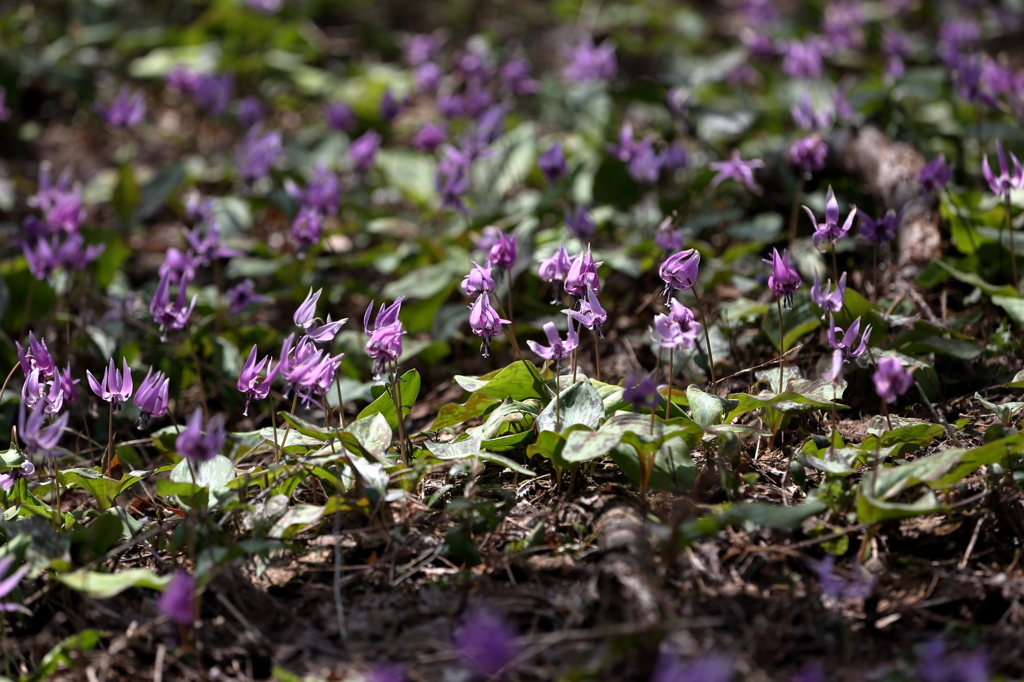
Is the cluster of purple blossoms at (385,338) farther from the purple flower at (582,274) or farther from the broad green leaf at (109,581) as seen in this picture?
the broad green leaf at (109,581)

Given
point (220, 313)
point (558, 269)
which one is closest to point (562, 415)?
point (558, 269)

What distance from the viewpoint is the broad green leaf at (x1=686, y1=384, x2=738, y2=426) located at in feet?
6.75

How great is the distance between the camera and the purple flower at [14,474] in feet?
6.53

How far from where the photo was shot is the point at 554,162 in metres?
3.23

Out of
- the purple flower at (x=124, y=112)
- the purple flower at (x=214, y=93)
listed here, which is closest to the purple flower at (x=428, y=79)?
the purple flower at (x=214, y=93)

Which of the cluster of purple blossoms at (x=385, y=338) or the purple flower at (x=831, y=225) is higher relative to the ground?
the purple flower at (x=831, y=225)

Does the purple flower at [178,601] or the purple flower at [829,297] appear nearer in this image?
the purple flower at [178,601]

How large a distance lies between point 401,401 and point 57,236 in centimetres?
164

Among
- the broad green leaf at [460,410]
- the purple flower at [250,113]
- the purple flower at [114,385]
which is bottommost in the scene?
the purple flower at [250,113]

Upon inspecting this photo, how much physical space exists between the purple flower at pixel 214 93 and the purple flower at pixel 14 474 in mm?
2922

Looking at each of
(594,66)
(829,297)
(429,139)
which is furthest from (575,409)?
(594,66)

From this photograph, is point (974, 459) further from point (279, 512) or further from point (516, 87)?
point (516, 87)

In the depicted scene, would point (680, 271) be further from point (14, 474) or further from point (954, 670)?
point (14, 474)

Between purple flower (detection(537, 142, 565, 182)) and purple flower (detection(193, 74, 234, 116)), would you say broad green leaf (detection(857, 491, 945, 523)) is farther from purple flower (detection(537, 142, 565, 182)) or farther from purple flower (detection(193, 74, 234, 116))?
purple flower (detection(193, 74, 234, 116))
